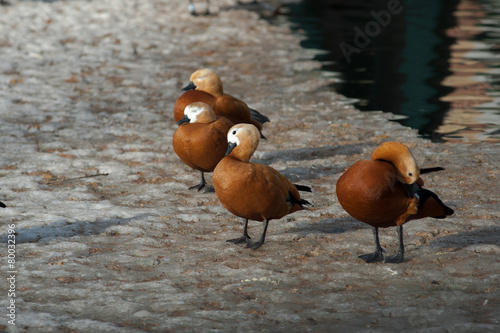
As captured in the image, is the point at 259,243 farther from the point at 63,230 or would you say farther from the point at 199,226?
the point at 63,230

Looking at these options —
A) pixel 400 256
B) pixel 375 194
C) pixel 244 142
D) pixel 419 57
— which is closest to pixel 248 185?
pixel 244 142

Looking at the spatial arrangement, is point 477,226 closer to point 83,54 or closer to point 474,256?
point 474,256

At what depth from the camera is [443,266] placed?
5090 millimetres

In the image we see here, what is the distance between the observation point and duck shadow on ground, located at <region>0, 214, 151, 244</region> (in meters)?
5.81

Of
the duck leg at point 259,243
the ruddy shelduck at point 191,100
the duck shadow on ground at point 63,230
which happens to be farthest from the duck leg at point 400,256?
the ruddy shelduck at point 191,100

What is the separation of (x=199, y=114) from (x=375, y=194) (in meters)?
2.79

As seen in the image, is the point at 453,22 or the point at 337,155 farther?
the point at 453,22

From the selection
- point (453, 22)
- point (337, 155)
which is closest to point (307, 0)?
point (453, 22)

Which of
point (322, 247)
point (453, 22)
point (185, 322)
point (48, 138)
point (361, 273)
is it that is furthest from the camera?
A: point (453, 22)

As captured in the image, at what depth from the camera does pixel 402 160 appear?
503 cm

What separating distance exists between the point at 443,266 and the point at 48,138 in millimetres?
6261

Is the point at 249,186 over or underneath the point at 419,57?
over

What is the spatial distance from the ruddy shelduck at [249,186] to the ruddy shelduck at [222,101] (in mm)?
2238

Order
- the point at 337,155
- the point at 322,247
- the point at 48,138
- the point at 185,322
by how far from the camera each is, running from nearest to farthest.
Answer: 1. the point at 185,322
2. the point at 322,247
3. the point at 337,155
4. the point at 48,138
